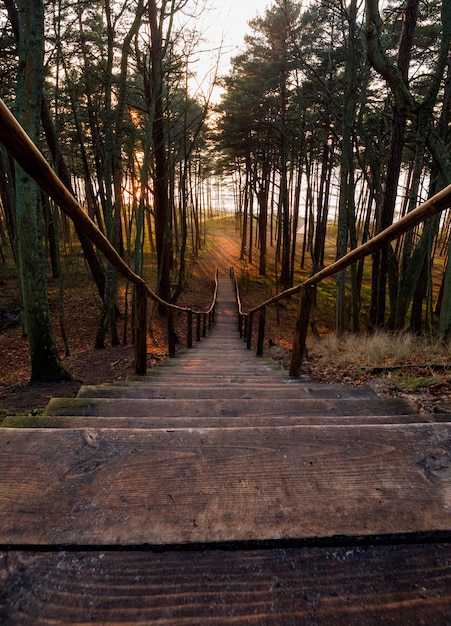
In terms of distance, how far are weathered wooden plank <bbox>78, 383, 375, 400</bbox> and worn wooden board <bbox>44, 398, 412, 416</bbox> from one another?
1.26 feet

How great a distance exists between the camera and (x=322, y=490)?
3.60 feet

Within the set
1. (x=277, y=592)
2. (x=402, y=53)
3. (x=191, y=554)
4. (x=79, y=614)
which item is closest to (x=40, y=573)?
(x=79, y=614)

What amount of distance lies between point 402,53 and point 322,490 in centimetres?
928

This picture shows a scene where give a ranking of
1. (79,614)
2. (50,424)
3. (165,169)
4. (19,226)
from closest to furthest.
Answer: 1. (79,614)
2. (50,424)
3. (19,226)
4. (165,169)

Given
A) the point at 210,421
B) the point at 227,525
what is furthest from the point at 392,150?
the point at 227,525

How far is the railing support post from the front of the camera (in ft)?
11.3

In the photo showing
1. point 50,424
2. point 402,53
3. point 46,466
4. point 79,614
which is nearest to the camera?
point 79,614

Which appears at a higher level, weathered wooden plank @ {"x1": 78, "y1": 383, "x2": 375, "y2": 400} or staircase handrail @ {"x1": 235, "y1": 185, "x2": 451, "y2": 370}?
staircase handrail @ {"x1": 235, "y1": 185, "x2": 451, "y2": 370}

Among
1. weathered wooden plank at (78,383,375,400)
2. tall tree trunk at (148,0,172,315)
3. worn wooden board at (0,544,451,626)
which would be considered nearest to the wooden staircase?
worn wooden board at (0,544,451,626)

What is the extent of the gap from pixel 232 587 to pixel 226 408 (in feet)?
4.38

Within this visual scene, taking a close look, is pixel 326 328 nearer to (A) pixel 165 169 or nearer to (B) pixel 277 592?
(A) pixel 165 169

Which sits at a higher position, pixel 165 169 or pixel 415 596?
pixel 165 169

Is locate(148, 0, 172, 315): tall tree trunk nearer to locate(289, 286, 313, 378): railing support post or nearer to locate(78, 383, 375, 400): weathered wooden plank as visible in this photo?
locate(289, 286, 313, 378): railing support post

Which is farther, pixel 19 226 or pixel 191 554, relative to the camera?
pixel 19 226
